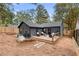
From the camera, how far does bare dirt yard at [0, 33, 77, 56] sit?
2074 mm

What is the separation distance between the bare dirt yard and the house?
9 centimetres

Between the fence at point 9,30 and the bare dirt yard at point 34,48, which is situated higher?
the fence at point 9,30

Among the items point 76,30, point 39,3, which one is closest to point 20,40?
point 39,3

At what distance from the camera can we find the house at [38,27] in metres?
2.07

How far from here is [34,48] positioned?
A: 6.82 feet

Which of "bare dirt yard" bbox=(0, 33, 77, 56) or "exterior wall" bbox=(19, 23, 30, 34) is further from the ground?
"exterior wall" bbox=(19, 23, 30, 34)

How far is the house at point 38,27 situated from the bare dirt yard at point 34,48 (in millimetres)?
90

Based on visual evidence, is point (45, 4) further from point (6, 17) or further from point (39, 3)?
point (6, 17)

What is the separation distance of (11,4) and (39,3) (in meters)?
0.26

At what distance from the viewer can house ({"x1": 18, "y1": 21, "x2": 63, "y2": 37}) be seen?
2066 millimetres

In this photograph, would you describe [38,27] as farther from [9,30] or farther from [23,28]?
[9,30]

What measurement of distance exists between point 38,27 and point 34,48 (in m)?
0.20

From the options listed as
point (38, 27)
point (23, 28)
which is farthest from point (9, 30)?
point (38, 27)

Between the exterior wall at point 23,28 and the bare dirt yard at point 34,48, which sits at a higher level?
the exterior wall at point 23,28
